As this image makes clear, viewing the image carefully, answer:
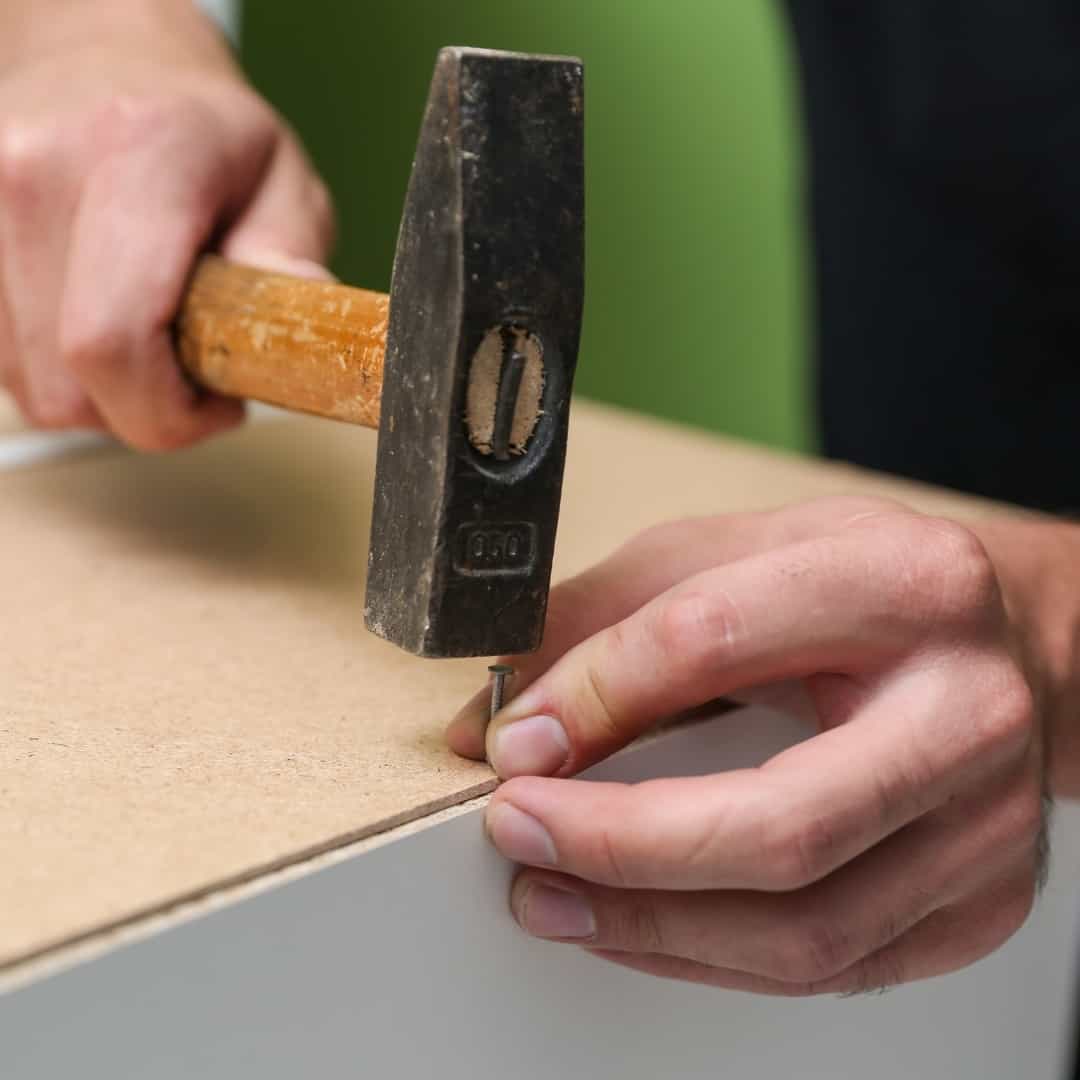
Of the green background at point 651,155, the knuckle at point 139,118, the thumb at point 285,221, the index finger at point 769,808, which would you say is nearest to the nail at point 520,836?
the index finger at point 769,808

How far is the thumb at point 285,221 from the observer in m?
0.97

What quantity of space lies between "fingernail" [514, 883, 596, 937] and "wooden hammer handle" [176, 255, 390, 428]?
0.26 metres

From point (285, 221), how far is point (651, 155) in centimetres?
204

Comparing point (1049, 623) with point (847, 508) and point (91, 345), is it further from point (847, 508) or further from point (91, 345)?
point (91, 345)

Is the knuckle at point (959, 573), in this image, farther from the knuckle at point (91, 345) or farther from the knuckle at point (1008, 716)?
the knuckle at point (91, 345)

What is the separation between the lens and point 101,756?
0.67 m

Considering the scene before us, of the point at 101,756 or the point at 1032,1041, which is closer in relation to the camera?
the point at 101,756

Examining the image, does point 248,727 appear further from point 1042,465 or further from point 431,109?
point 1042,465

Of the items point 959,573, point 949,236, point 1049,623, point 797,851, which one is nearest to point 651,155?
point 949,236

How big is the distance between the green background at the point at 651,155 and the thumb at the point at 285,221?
171 cm

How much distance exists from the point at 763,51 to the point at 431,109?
2.32 meters

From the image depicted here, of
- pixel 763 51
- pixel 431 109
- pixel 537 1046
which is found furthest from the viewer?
pixel 763 51

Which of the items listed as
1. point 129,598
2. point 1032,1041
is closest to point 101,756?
point 129,598

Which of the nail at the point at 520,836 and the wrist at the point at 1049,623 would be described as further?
the wrist at the point at 1049,623
